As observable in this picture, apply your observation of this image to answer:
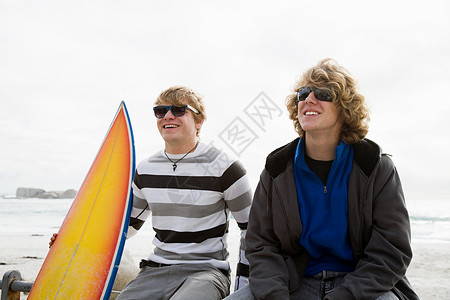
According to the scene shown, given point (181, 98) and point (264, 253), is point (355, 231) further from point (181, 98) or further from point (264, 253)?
point (181, 98)

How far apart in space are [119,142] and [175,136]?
1.25 m

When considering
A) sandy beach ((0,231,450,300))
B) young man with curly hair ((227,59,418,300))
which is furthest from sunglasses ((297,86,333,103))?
sandy beach ((0,231,450,300))

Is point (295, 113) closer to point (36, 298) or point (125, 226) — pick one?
point (125, 226)

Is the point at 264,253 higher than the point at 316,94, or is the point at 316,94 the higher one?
the point at 316,94

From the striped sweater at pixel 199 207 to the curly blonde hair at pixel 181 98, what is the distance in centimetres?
34

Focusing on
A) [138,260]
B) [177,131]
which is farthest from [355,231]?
[138,260]

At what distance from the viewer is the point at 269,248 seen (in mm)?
1875

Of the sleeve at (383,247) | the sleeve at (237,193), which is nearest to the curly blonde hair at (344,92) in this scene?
the sleeve at (383,247)

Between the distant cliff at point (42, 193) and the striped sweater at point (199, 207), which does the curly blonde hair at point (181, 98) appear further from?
the distant cliff at point (42, 193)

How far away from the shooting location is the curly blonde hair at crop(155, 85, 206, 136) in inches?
101

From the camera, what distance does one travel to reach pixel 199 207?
2.36m

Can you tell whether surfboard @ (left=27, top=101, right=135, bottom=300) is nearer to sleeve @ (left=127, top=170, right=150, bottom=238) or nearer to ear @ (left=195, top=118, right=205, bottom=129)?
sleeve @ (left=127, top=170, right=150, bottom=238)

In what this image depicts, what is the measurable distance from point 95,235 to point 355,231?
2079 mm

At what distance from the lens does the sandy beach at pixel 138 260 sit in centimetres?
425
